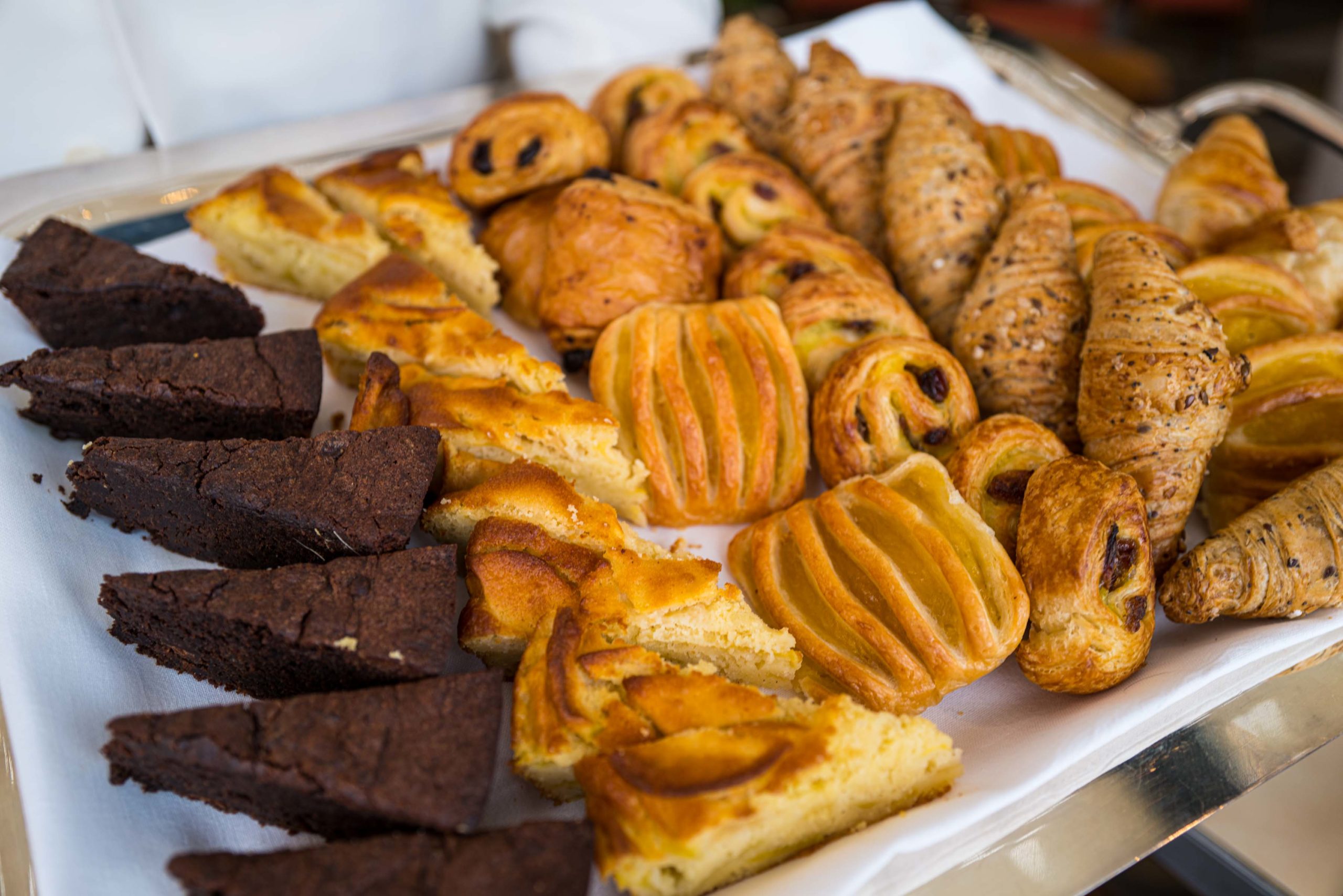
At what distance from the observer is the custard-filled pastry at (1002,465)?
1.94 metres

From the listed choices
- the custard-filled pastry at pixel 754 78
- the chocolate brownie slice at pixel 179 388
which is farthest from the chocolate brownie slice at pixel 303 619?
the custard-filled pastry at pixel 754 78

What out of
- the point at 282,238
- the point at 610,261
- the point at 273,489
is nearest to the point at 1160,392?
the point at 610,261

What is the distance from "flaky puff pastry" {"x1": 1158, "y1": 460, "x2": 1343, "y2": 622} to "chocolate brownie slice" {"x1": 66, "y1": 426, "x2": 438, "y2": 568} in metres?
1.48

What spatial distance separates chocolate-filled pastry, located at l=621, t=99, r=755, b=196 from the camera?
2715mm

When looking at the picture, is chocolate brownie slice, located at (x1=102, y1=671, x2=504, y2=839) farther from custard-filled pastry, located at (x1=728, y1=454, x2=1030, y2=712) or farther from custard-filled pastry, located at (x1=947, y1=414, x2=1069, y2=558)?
custard-filled pastry, located at (x1=947, y1=414, x2=1069, y2=558)

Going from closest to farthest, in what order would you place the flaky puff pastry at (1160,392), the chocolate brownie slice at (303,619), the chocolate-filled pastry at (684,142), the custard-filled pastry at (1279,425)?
the chocolate brownie slice at (303,619) < the flaky puff pastry at (1160,392) < the custard-filled pastry at (1279,425) < the chocolate-filled pastry at (684,142)

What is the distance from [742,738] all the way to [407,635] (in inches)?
22.7

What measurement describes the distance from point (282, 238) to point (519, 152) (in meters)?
0.68

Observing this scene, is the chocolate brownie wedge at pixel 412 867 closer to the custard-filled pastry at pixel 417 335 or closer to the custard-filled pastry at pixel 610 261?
the custard-filled pastry at pixel 417 335

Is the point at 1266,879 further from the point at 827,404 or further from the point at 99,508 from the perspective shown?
the point at 99,508

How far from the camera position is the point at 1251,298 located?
7.19 ft

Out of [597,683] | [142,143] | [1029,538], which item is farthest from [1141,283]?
[142,143]

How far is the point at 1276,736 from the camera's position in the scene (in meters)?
1.70

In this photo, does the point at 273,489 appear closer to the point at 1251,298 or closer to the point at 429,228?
the point at 429,228
